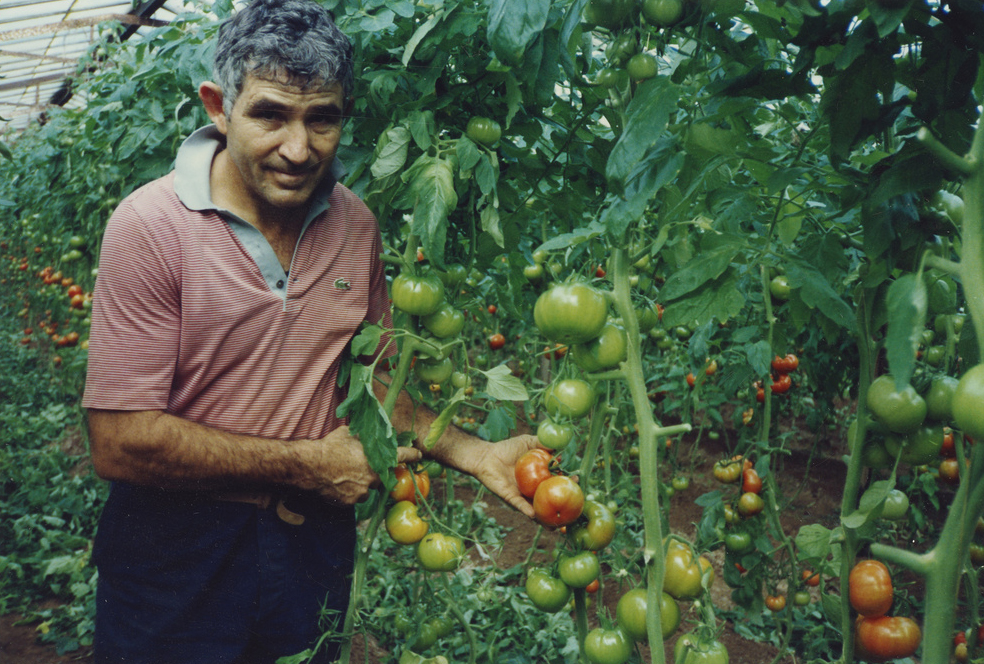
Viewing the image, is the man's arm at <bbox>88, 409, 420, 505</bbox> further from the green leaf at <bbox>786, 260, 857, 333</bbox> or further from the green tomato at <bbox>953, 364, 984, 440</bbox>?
the green tomato at <bbox>953, 364, 984, 440</bbox>

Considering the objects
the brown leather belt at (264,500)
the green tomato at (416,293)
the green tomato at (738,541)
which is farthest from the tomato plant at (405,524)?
the green tomato at (738,541)

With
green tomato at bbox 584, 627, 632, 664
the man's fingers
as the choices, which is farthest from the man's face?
green tomato at bbox 584, 627, 632, 664

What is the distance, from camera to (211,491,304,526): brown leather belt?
4.96 feet

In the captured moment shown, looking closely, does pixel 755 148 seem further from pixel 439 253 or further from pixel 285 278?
pixel 285 278

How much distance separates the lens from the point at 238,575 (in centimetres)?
154

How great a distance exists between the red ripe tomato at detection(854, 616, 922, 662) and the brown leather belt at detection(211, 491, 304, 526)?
1.15 m

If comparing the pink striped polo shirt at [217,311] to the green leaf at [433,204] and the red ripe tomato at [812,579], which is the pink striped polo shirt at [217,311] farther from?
the red ripe tomato at [812,579]

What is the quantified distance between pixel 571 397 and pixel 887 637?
0.62 metres

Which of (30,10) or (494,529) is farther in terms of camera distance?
(30,10)

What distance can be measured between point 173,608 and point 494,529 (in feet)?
7.79

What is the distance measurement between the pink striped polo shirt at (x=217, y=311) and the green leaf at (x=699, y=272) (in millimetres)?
691

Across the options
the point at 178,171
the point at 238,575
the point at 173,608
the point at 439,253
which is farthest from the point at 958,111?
the point at 173,608

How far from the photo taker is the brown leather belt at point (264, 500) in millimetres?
1511

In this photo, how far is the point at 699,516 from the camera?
3.87 m
